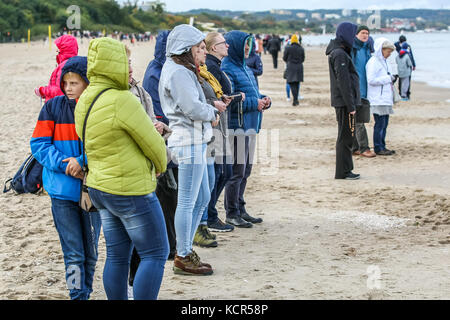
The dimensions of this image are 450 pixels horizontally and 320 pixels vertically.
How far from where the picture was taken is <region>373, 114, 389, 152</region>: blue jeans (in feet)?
33.3

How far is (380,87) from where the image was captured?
395 inches

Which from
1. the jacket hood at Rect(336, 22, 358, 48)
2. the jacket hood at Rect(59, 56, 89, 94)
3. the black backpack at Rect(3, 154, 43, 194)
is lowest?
→ the black backpack at Rect(3, 154, 43, 194)

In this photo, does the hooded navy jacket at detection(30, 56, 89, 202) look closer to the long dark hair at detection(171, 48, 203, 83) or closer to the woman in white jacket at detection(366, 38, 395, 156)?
the long dark hair at detection(171, 48, 203, 83)

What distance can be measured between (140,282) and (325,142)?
27.7 ft

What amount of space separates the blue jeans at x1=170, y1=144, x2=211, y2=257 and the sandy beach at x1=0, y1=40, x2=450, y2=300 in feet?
1.12

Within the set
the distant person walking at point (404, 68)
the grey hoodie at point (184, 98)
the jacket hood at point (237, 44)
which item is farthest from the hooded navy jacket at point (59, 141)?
the distant person walking at point (404, 68)

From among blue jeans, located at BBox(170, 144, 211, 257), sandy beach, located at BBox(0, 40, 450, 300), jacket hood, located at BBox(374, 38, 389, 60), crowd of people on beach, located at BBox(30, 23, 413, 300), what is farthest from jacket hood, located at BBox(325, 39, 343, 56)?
blue jeans, located at BBox(170, 144, 211, 257)

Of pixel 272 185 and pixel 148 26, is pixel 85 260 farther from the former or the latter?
pixel 148 26

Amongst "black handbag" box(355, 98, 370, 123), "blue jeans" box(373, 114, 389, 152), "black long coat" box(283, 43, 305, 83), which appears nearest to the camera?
"black handbag" box(355, 98, 370, 123)

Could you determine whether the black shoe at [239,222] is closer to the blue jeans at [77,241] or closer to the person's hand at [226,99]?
the person's hand at [226,99]

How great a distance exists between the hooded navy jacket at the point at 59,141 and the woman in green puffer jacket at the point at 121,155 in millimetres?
374

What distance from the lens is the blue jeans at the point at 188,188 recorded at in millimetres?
4836

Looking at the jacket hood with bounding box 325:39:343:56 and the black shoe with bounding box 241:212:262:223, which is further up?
the jacket hood with bounding box 325:39:343:56

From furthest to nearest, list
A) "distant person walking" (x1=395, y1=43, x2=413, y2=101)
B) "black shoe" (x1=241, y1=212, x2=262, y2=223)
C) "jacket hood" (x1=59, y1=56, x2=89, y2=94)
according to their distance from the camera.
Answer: "distant person walking" (x1=395, y1=43, x2=413, y2=101)
"black shoe" (x1=241, y1=212, x2=262, y2=223)
"jacket hood" (x1=59, y1=56, x2=89, y2=94)
